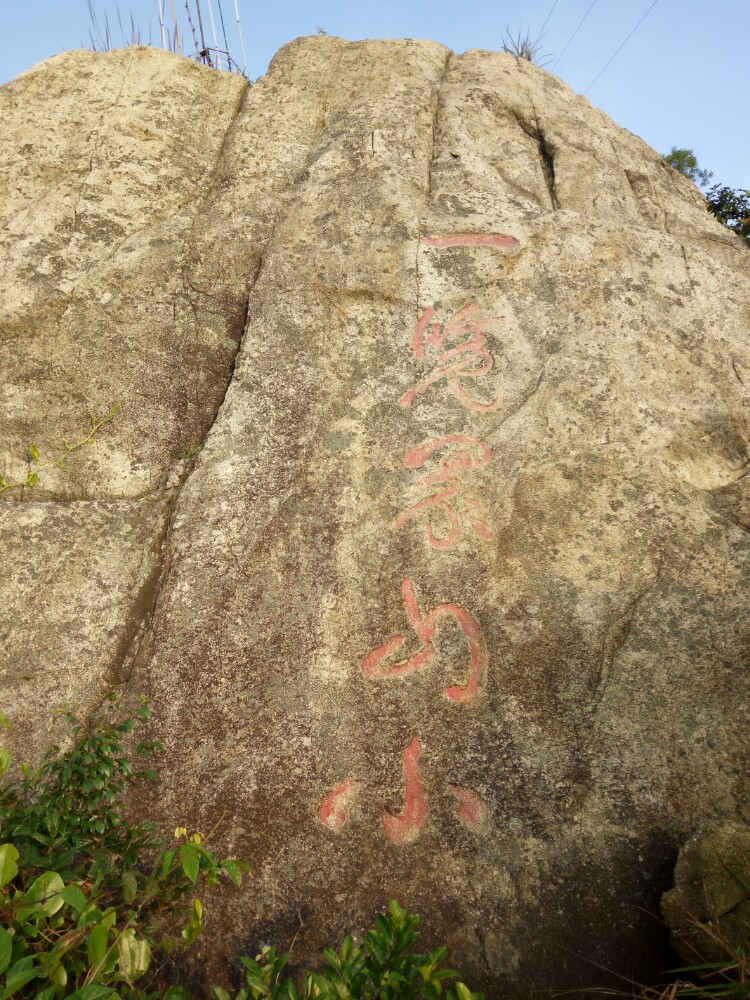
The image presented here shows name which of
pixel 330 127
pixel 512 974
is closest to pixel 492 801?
pixel 512 974

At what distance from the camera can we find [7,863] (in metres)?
1.33

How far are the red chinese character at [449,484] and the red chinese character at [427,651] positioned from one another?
0.91 ft

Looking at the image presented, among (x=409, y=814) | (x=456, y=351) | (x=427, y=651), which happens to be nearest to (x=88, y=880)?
(x=409, y=814)

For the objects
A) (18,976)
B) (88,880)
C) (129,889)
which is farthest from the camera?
(88,880)

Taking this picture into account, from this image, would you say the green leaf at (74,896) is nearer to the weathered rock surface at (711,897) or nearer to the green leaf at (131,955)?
the green leaf at (131,955)

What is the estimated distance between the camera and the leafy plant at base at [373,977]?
4.91 ft

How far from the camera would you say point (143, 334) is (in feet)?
10.9

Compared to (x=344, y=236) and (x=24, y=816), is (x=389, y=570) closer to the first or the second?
(x=24, y=816)

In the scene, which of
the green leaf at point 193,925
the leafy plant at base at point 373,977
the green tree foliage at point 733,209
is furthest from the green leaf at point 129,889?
the green tree foliage at point 733,209

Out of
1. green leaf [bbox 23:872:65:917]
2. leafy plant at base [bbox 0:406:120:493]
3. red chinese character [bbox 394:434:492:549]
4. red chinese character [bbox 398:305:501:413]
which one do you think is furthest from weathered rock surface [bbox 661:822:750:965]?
leafy plant at base [bbox 0:406:120:493]

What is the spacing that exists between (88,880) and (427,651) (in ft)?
4.34

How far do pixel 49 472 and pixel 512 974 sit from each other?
8.55 feet

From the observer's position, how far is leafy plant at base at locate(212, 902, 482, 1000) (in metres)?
1.50

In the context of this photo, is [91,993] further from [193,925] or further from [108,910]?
[193,925]
